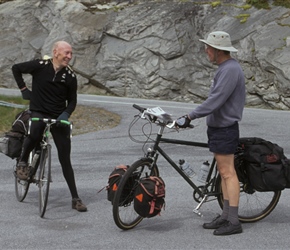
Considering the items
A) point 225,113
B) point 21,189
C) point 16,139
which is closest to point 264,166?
point 225,113

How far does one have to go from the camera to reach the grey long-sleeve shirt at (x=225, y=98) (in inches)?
242

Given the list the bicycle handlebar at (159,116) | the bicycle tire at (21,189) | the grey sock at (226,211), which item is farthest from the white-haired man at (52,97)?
the grey sock at (226,211)

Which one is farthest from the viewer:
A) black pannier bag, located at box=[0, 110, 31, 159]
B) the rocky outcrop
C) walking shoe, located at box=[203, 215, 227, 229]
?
the rocky outcrop

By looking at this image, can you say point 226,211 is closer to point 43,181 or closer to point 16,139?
point 43,181

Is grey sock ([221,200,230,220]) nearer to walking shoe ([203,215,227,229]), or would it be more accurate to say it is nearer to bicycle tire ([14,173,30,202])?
walking shoe ([203,215,227,229])

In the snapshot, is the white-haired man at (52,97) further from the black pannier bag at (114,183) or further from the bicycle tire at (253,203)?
the bicycle tire at (253,203)

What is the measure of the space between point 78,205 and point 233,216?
180cm

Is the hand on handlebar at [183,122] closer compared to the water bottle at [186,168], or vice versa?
the hand on handlebar at [183,122]

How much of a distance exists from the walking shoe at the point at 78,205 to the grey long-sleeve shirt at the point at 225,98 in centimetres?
181

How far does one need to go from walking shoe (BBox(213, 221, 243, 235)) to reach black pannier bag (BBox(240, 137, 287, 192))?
1.37 ft

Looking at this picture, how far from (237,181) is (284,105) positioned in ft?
48.3

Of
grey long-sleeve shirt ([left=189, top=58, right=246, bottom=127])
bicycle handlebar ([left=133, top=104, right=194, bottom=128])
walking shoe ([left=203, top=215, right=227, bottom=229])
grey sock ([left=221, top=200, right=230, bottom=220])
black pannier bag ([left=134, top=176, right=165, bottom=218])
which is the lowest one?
walking shoe ([left=203, top=215, right=227, bottom=229])

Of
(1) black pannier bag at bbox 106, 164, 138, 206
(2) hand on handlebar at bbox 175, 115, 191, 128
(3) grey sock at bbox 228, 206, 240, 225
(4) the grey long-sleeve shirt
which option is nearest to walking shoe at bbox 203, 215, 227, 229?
(3) grey sock at bbox 228, 206, 240, 225

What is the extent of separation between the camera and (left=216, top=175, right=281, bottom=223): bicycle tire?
674 cm
